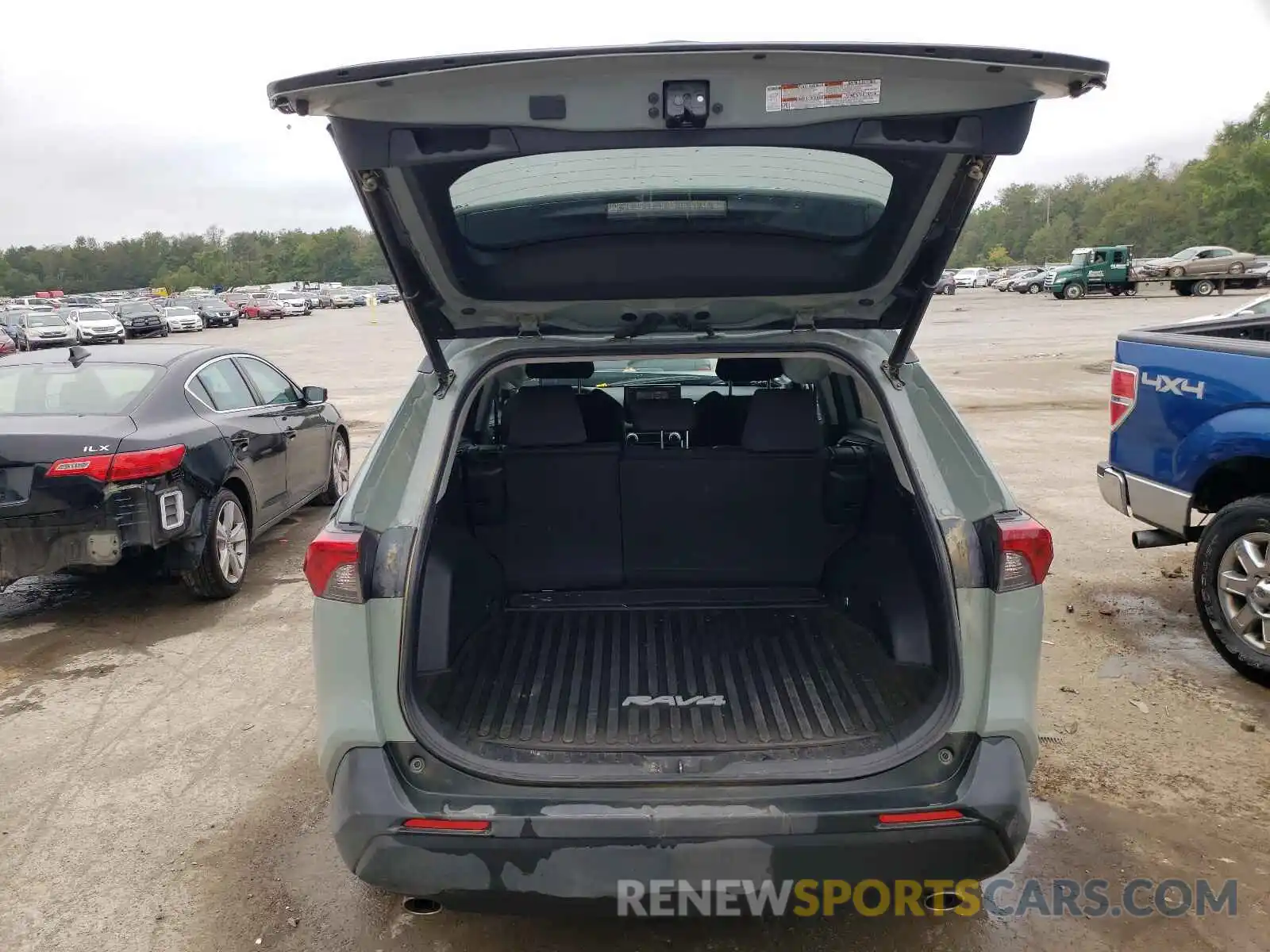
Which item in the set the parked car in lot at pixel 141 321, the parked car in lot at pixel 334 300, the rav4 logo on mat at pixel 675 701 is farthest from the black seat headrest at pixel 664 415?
the parked car in lot at pixel 334 300

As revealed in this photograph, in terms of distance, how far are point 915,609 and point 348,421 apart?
10856 mm

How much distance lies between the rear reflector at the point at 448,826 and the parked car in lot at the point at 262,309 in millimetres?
57204

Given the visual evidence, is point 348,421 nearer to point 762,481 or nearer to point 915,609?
point 762,481

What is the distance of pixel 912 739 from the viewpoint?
2.38 metres

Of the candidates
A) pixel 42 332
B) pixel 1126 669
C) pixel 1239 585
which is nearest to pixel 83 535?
pixel 1126 669

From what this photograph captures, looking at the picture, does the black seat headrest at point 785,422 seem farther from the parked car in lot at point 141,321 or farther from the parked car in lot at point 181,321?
the parked car in lot at point 181,321

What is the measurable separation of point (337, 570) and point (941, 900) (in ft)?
5.96

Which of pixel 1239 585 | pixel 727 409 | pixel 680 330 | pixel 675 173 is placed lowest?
pixel 1239 585

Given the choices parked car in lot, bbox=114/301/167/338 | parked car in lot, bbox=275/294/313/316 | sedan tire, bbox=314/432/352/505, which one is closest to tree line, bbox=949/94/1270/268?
parked car in lot, bbox=275/294/313/316

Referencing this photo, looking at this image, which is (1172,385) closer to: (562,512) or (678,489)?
(678,489)

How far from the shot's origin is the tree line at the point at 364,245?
81.8m

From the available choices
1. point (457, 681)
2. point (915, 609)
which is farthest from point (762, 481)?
point (457, 681)

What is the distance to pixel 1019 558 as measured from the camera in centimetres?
236

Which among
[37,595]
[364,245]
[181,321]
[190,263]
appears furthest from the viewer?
[190,263]
